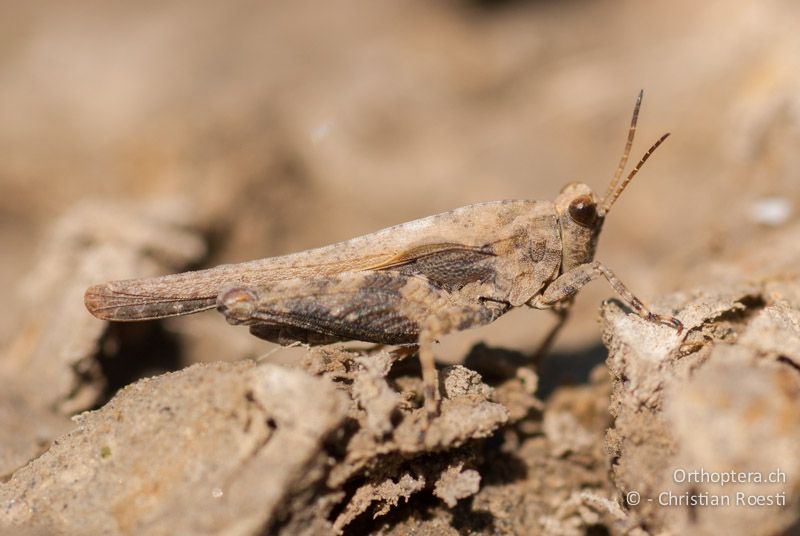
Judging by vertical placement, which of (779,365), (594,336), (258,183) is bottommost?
(779,365)

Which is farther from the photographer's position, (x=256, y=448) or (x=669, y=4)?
(x=669, y=4)

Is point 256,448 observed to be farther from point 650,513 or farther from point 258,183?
point 258,183

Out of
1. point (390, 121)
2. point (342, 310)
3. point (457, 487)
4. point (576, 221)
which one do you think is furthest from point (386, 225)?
point (457, 487)

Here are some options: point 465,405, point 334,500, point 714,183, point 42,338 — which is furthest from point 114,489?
point 714,183

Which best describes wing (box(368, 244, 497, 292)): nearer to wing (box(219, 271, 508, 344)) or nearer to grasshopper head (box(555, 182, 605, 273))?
wing (box(219, 271, 508, 344))

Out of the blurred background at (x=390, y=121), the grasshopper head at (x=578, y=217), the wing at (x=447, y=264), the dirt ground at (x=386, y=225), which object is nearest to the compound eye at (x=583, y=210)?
the grasshopper head at (x=578, y=217)

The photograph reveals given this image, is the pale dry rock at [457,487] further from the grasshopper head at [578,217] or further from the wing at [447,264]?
the grasshopper head at [578,217]

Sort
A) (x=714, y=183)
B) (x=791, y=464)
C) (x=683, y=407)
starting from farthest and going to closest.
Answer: (x=714, y=183) < (x=683, y=407) < (x=791, y=464)
